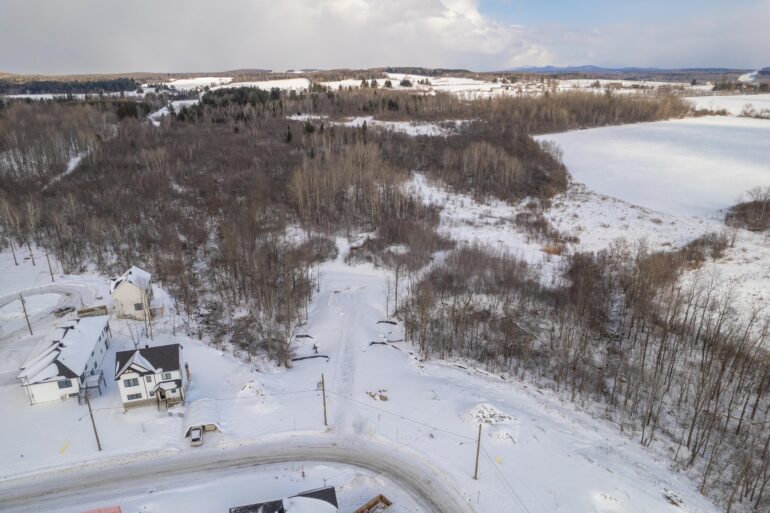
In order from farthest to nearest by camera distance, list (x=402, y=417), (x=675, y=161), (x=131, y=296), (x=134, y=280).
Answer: (x=675, y=161), (x=131, y=296), (x=134, y=280), (x=402, y=417)

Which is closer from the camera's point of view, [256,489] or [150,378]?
[256,489]

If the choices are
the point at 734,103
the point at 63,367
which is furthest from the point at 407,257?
the point at 734,103

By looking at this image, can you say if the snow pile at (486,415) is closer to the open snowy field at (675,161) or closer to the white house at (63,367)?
the white house at (63,367)

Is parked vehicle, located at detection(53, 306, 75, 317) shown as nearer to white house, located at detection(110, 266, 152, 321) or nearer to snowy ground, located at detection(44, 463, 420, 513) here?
white house, located at detection(110, 266, 152, 321)

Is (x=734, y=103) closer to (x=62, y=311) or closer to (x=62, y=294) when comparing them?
(x=62, y=294)

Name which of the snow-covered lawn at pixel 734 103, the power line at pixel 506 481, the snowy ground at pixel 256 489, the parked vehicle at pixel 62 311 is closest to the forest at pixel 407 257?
the parked vehicle at pixel 62 311

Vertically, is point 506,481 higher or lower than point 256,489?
lower

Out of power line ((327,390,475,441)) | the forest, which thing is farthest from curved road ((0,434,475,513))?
the forest
